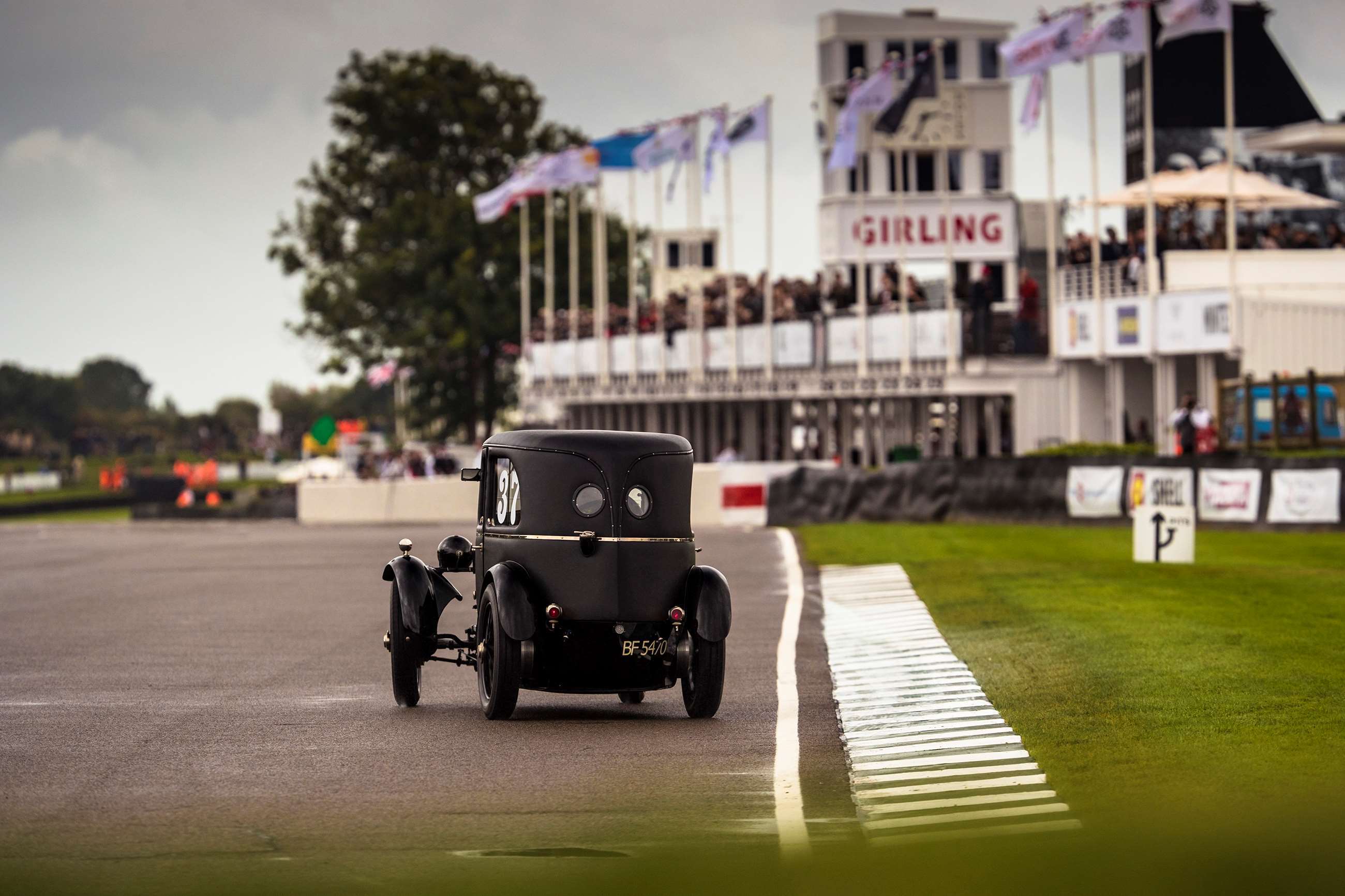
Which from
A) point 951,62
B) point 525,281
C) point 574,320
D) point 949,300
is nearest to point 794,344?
point 949,300

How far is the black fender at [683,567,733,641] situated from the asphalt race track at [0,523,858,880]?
0.58 metres

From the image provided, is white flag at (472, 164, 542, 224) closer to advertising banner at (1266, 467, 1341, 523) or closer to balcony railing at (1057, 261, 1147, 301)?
balcony railing at (1057, 261, 1147, 301)

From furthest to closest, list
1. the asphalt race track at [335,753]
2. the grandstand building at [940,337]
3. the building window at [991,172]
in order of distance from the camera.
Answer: the building window at [991,172]
the grandstand building at [940,337]
the asphalt race track at [335,753]

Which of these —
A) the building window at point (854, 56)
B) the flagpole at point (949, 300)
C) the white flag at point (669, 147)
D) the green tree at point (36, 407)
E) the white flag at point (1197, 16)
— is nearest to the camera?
the white flag at point (1197, 16)

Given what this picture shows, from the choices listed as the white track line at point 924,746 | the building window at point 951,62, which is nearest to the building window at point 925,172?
the building window at point 951,62

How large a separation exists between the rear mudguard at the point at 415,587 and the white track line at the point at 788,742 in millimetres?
2229

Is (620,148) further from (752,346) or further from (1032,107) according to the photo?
(1032,107)

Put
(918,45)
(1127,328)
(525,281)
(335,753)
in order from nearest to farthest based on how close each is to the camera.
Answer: (335,753) → (1127,328) → (525,281) → (918,45)

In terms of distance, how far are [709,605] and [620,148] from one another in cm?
4614

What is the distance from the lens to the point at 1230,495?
33.4 m

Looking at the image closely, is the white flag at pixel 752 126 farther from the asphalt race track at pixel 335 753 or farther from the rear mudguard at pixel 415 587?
the rear mudguard at pixel 415 587

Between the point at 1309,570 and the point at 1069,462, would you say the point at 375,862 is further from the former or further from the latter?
the point at 1069,462

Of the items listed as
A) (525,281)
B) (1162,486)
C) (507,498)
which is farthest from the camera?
(525,281)

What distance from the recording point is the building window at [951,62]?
72.9 m
